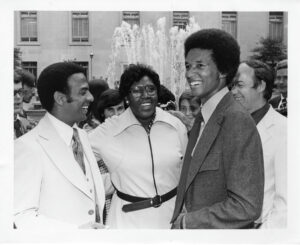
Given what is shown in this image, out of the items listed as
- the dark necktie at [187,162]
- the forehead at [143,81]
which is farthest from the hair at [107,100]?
the dark necktie at [187,162]

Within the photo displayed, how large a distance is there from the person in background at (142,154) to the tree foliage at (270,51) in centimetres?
53

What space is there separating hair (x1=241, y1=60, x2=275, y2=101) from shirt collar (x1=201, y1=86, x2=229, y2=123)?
41cm

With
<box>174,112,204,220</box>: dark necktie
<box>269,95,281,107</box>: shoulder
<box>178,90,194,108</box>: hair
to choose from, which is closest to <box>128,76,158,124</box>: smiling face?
<box>178,90,194,108</box>: hair

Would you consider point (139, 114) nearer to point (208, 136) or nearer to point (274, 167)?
point (208, 136)

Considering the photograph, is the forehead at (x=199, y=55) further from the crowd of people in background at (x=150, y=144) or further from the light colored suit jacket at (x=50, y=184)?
the light colored suit jacket at (x=50, y=184)

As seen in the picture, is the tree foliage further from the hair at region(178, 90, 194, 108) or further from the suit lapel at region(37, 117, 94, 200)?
the suit lapel at region(37, 117, 94, 200)

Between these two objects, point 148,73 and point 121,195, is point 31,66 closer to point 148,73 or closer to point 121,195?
point 148,73

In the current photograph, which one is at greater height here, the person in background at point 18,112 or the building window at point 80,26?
the building window at point 80,26

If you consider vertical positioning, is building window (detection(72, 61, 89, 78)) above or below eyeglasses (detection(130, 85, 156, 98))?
above

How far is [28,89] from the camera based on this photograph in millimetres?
1949

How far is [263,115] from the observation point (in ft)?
6.22

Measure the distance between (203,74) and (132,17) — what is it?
576 millimetres

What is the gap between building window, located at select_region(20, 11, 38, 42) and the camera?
2025 millimetres

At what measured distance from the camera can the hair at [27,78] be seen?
193 centimetres
